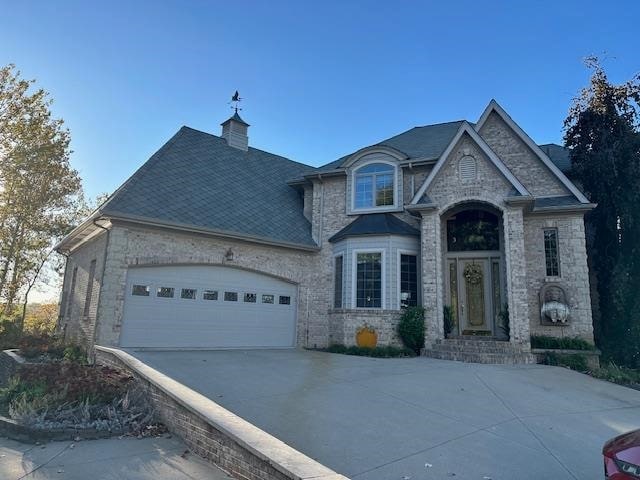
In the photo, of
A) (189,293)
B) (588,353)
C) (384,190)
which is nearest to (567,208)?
(588,353)

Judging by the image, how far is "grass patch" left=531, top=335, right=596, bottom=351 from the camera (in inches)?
472

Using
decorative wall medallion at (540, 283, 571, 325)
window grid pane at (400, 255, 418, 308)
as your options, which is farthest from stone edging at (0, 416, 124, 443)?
decorative wall medallion at (540, 283, 571, 325)

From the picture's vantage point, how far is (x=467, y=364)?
36.4 feet

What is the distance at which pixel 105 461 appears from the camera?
486 centimetres

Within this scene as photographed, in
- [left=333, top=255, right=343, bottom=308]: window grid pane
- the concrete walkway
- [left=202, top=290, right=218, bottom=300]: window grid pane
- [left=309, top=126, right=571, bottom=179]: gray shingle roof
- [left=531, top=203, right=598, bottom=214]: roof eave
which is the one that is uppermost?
[left=309, top=126, right=571, bottom=179]: gray shingle roof

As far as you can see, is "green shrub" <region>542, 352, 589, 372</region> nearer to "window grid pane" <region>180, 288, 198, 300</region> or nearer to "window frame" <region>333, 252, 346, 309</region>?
"window frame" <region>333, 252, 346, 309</region>

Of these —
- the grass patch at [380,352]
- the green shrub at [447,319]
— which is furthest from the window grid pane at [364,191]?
the grass patch at [380,352]

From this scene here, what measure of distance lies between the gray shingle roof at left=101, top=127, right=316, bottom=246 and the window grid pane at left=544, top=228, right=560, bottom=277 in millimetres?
7844

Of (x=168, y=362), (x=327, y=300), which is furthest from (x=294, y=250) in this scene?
(x=168, y=362)

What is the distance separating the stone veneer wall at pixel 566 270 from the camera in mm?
12672

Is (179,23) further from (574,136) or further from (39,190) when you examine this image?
(39,190)

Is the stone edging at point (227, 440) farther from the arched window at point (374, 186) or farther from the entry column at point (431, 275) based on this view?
the arched window at point (374, 186)

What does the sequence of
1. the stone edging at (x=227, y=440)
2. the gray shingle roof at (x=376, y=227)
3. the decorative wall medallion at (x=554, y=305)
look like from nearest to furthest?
the stone edging at (x=227, y=440)
the decorative wall medallion at (x=554, y=305)
the gray shingle roof at (x=376, y=227)

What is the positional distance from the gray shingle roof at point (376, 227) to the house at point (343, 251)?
3.0 inches
